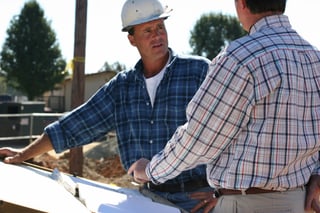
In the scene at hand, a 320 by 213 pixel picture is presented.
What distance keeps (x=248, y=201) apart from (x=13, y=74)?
48.1 meters

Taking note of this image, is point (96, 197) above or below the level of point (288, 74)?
below

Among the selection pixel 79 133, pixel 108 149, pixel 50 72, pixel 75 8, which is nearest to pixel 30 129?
pixel 108 149

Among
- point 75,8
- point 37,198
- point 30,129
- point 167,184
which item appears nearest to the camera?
point 37,198

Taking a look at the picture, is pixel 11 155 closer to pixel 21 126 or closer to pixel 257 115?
pixel 257 115

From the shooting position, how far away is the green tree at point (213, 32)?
6278 centimetres

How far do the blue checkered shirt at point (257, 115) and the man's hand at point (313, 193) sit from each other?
12 cm

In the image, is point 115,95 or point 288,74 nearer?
Answer: point 288,74

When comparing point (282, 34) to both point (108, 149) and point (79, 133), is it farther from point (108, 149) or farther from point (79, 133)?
point (108, 149)

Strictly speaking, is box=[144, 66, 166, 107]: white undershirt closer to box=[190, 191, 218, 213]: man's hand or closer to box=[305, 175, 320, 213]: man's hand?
box=[190, 191, 218, 213]: man's hand

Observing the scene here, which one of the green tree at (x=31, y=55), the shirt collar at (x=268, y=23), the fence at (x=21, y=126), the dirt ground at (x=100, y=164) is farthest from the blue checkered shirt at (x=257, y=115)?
the green tree at (x=31, y=55)

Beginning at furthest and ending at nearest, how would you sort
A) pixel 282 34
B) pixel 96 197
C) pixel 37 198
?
pixel 96 197
pixel 282 34
pixel 37 198

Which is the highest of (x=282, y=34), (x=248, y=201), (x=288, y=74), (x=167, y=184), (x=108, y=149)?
(x=282, y=34)

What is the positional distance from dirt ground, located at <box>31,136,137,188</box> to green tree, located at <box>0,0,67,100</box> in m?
32.3

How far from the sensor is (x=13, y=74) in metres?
48.0
